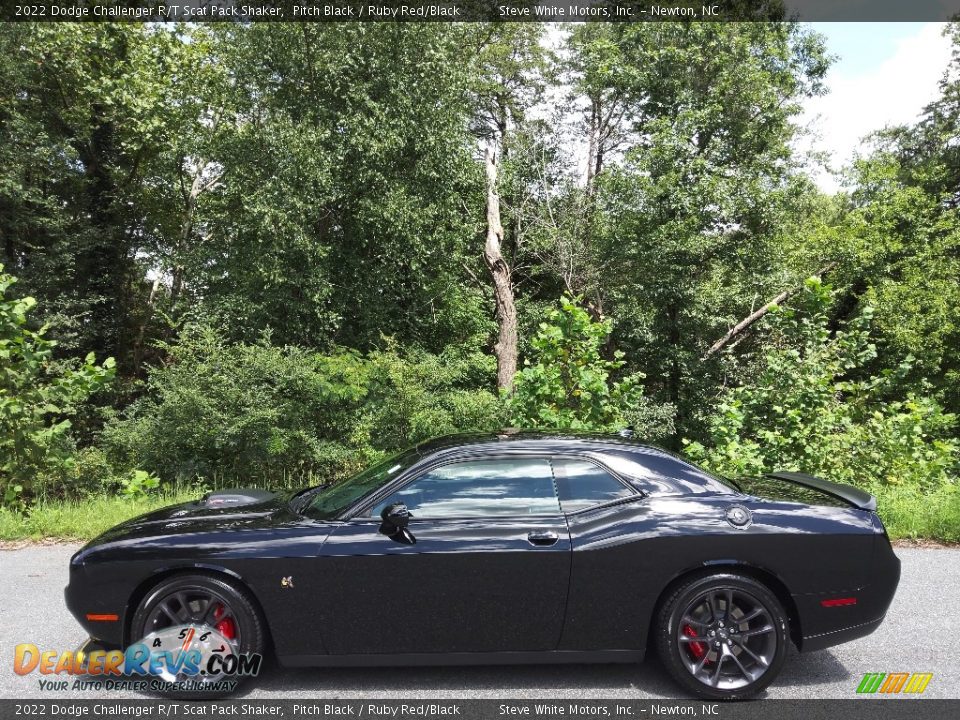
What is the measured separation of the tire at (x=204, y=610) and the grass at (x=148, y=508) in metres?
3.64

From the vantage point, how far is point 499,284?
22031 mm

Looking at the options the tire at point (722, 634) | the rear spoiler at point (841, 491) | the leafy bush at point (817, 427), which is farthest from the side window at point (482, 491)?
the leafy bush at point (817, 427)

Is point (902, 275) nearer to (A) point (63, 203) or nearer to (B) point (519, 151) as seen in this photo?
(B) point (519, 151)

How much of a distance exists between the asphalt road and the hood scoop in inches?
41.9

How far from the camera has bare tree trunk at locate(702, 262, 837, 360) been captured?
19328 mm

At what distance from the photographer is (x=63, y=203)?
21.3 metres

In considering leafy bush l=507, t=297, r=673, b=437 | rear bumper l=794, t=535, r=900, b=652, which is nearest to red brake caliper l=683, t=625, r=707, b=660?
rear bumper l=794, t=535, r=900, b=652

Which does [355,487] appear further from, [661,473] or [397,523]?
[661,473]

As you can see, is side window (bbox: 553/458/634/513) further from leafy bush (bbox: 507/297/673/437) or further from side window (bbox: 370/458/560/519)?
leafy bush (bbox: 507/297/673/437)

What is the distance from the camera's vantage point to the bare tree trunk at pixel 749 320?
19328 mm

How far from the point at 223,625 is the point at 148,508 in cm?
441

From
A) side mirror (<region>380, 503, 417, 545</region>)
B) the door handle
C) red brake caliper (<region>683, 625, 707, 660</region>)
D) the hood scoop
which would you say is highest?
side mirror (<region>380, 503, 417, 545</region>)

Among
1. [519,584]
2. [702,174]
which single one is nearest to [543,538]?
[519,584]

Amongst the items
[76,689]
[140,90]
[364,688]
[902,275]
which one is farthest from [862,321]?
[140,90]
